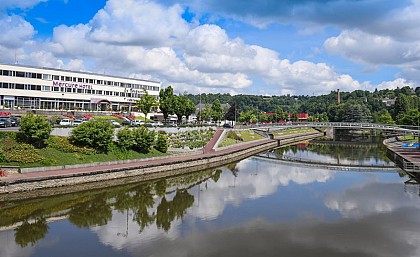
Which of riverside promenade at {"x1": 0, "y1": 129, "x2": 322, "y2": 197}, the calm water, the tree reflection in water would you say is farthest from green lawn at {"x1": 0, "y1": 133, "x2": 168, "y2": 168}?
the calm water

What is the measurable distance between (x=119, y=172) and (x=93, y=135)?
18.4ft

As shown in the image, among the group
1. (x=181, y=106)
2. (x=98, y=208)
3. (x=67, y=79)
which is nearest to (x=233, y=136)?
(x=181, y=106)

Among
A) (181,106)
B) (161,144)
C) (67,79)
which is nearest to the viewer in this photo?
(161,144)

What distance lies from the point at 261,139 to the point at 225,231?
55536 mm

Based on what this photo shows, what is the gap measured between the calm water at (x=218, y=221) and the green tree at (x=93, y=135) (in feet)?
24.3

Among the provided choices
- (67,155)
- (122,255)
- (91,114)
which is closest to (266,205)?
(122,255)

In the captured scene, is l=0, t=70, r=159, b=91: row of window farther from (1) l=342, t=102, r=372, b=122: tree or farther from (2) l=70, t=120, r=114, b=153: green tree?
(1) l=342, t=102, r=372, b=122: tree

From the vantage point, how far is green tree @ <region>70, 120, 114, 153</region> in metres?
37.8

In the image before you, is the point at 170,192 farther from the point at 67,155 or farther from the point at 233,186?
the point at 67,155

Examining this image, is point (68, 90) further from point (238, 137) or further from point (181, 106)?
point (238, 137)

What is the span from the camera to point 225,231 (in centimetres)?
2242

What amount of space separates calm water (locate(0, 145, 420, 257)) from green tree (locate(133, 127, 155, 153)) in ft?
24.0

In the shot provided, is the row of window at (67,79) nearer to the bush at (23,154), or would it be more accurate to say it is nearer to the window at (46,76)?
the window at (46,76)

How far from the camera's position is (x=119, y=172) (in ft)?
116
